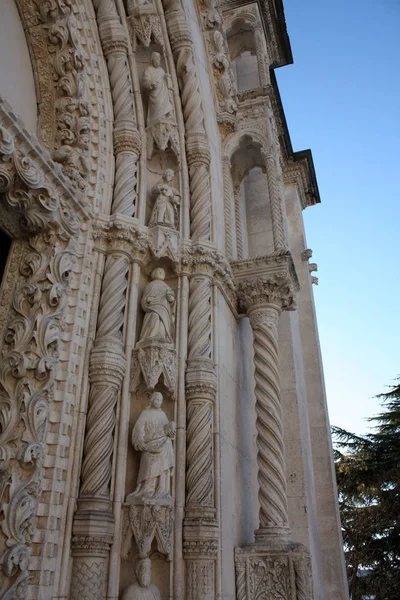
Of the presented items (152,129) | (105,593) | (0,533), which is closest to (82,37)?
(152,129)

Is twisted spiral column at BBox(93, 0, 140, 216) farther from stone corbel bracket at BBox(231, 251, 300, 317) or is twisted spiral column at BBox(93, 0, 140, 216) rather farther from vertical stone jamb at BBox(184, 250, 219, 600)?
stone corbel bracket at BBox(231, 251, 300, 317)

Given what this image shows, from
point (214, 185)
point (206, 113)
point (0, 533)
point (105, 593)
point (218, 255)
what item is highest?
point (206, 113)

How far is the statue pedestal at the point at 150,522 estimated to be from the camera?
381 cm

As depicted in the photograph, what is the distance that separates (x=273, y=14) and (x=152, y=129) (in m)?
5.20

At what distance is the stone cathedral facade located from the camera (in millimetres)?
3639

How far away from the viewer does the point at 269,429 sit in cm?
525

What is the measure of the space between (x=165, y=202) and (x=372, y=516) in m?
12.8

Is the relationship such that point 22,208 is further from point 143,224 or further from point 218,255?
point 218,255

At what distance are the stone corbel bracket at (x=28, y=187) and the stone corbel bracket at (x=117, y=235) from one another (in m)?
0.43

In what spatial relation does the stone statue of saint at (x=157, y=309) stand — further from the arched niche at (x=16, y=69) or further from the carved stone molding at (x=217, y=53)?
the carved stone molding at (x=217, y=53)

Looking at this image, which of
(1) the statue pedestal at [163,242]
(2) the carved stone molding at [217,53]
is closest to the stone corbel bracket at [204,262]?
(1) the statue pedestal at [163,242]

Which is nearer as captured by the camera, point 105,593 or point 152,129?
point 105,593

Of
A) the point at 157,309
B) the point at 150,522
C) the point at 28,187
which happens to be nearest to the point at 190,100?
the point at 157,309

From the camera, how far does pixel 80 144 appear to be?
4984 millimetres
